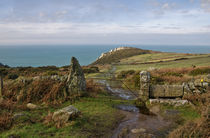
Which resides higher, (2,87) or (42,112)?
(2,87)

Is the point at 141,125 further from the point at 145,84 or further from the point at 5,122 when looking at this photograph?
the point at 5,122

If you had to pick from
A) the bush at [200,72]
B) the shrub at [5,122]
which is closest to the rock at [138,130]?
the shrub at [5,122]

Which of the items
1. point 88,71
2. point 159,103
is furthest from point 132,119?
point 88,71

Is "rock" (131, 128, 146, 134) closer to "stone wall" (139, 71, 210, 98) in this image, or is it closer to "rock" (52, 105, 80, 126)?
"rock" (52, 105, 80, 126)

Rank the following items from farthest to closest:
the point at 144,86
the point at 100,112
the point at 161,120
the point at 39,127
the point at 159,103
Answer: the point at 144,86, the point at 159,103, the point at 100,112, the point at 161,120, the point at 39,127

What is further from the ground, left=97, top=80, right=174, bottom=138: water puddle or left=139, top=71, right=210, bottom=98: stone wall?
left=139, top=71, right=210, bottom=98: stone wall

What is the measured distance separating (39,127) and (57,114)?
92cm

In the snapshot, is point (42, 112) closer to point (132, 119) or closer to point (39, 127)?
point (39, 127)

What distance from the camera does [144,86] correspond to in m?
11.1

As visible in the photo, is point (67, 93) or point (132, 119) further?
point (67, 93)

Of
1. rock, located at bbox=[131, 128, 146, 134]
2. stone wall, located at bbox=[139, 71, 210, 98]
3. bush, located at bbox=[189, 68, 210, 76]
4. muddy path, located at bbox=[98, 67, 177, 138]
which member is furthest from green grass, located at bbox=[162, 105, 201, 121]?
bush, located at bbox=[189, 68, 210, 76]

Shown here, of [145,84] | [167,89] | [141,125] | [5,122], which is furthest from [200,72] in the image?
[5,122]

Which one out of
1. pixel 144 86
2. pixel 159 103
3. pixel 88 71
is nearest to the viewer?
pixel 159 103

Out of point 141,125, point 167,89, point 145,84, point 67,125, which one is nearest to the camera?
point 67,125
